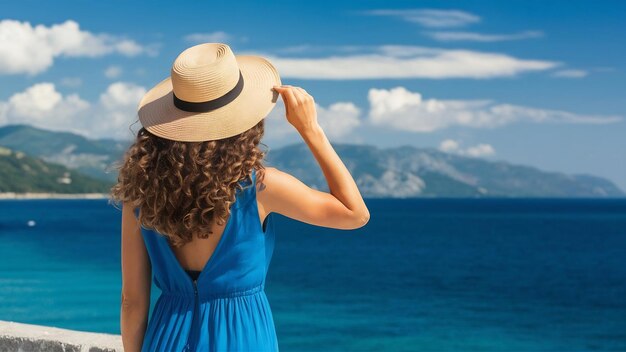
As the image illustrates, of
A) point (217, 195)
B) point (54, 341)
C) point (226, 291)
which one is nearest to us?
point (217, 195)

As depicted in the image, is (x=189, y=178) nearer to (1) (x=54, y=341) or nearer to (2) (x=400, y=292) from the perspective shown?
(1) (x=54, y=341)

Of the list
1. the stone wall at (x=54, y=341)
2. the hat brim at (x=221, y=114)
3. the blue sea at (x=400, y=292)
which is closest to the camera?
the hat brim at (x=221, y=114)

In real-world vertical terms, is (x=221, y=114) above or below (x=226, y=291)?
above

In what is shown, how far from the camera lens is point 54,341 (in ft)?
13.5

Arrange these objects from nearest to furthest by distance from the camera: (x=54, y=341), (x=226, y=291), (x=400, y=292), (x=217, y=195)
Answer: (x=217, y=195), (x=226, y=291), (x=54, y=341), (x=400, y=292)

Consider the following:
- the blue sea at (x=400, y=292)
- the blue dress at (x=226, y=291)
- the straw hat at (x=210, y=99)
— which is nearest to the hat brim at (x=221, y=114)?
the straw hat at (x=210, y=99)

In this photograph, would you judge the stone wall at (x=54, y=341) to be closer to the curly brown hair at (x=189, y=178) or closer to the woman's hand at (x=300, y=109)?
the curly brown hair at (x=189, y=178)

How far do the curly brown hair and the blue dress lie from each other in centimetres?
5

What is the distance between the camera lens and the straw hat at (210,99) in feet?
7.41

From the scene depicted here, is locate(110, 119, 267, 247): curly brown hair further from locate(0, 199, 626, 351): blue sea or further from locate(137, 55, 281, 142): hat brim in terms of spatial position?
locate(0, 199, 626, 351): blue sea

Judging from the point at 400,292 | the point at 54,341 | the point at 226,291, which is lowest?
the point at 54,341

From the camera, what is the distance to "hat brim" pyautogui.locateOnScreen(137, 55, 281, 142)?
88.7 inches

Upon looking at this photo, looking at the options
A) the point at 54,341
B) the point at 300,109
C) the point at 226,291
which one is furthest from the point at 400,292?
the point at 300,109

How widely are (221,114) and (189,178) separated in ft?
0.66
